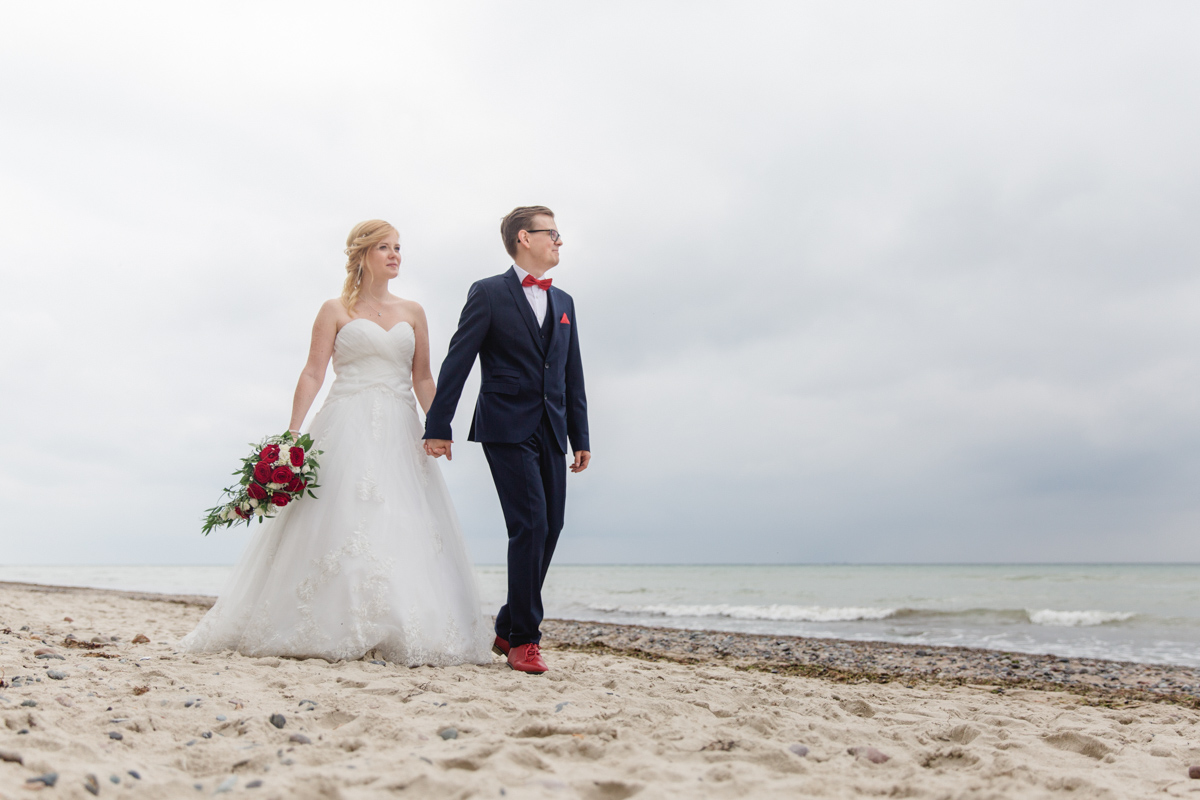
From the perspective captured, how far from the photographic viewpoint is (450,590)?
13.4 ft

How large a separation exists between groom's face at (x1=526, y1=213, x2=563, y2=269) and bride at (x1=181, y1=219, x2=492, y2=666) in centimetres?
92

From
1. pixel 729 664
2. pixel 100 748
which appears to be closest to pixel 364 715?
pixel 100 748

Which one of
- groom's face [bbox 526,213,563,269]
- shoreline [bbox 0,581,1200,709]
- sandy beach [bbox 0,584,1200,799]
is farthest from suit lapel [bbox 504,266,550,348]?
shoreline [bbox 0,581,1200,709]

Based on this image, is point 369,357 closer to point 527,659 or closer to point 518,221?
point 518,221

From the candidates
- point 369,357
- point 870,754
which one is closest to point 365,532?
point 369,357

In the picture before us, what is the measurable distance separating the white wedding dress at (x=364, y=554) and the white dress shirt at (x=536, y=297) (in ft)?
2.60

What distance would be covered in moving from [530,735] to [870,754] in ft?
3.58

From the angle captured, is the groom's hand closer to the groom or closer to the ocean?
the groom

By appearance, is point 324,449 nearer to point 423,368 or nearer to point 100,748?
point 423,368

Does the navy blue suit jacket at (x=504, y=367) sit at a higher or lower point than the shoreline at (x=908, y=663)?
higher

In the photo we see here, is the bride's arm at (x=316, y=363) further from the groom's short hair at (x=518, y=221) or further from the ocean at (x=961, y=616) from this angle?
the ocean at (x=961, y=616)

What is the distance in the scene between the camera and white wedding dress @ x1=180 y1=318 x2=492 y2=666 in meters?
3.77

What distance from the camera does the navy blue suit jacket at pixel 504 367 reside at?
3891mm

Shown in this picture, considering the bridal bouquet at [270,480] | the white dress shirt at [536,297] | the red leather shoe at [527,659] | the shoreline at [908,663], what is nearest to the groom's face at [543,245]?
the white dress shirt at [536,297]
